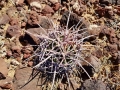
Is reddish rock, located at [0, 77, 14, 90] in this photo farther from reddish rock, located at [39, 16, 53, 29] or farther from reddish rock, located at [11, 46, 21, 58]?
reddish rock, located at [39, 16, 53, 29]

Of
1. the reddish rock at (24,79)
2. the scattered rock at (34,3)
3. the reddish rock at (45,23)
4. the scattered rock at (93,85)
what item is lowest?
the scattered rock at (93,85)

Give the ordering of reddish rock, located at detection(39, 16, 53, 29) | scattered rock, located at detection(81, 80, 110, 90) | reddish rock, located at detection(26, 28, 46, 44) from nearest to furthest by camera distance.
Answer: scattered rock, located at detection(81, 80, 110, 90), reddish rock, located at detection(26, 28, 46, 44), reddish rock, located at detection(39, 16, 53, 29)

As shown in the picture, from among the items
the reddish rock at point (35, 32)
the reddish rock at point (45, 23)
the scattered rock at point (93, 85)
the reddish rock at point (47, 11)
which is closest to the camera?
the scattered rock at point (93, 85)

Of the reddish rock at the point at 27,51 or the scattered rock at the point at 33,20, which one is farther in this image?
the scattered rock at the point at 33,20

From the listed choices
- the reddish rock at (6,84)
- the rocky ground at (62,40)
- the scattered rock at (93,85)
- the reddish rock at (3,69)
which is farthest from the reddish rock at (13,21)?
the scattered rock at (93,85)

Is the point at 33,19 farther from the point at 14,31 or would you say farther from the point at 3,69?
the point at 3,69

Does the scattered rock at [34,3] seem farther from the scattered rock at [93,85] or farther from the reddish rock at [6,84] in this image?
the scattered rock at [93,85]

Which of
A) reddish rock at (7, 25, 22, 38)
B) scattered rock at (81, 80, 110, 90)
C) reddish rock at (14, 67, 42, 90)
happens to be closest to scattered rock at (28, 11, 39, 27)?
reddish rock at (7, 25, 22, 38)

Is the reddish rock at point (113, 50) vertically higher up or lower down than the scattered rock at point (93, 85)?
higher up
